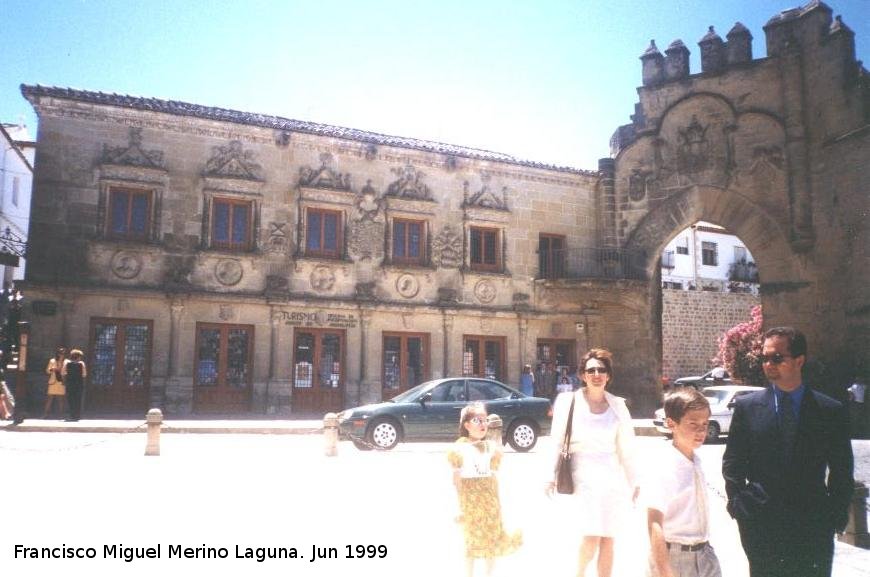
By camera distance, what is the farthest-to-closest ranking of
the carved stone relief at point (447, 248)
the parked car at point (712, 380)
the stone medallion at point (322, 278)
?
the parked car at point (712, 380)
the carved stone relief at point (447, 248)
the stone medallion at point (322, 278)

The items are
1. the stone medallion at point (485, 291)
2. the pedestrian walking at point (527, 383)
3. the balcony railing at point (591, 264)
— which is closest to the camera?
the pedestrian walking at point (527, 383)

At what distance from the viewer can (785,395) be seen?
3.45 m

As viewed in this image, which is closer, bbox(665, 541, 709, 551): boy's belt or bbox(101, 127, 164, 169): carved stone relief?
bbox(665, 541, 709, 551): boy's belt

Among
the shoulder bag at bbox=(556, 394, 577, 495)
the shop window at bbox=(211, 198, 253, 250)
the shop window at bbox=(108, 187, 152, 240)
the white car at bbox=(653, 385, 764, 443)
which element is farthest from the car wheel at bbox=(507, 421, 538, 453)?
the shop window at bbox=(108, 187, 152, 240)

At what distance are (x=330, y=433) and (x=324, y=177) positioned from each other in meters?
10.5

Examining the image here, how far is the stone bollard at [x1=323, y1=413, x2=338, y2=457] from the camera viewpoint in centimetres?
1118

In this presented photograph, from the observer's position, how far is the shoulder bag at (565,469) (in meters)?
4.58

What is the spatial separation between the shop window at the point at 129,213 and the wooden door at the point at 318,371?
507 centimetres

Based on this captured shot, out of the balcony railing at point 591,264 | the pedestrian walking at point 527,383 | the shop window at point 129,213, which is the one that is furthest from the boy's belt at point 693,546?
the balcony railing at point 591,264

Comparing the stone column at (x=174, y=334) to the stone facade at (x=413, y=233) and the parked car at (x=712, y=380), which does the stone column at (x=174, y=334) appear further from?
the parked car at (x=712, y=380)

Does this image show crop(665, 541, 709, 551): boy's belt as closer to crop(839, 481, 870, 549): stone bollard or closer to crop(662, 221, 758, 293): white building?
crop(839, 481, 870, 549): stone bollard

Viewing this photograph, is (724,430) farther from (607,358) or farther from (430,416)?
(607,358)

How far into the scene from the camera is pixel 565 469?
4613 mm

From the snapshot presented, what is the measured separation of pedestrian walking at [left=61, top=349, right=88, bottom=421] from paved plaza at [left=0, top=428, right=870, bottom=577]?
13.2 feet
